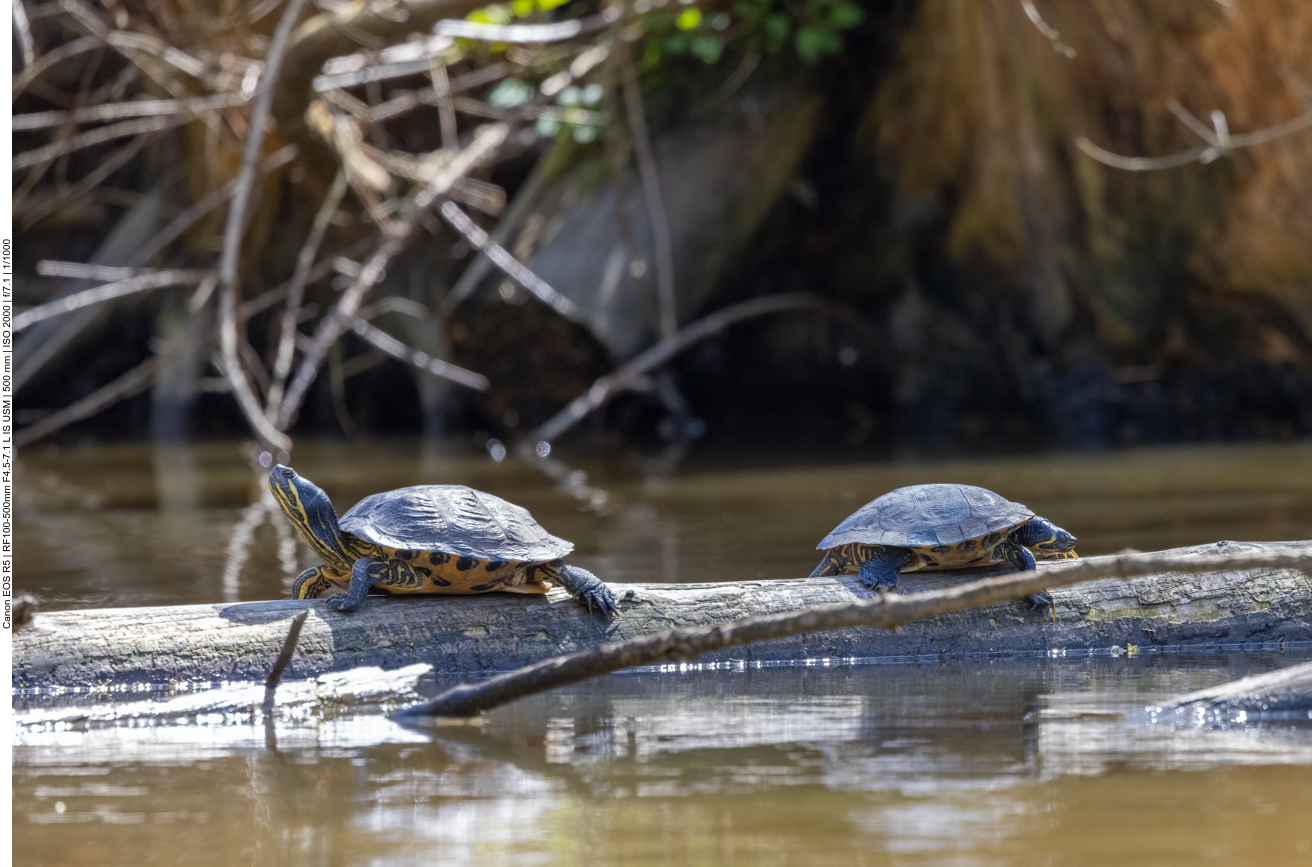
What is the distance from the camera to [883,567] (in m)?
3.81

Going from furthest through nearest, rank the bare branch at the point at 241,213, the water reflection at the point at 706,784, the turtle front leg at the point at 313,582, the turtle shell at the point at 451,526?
the bare branch at the point at 241,213 < the turtle front leg at the point at 313,582 < the turtle shell at the point at 451,526 < the water reflection at the point at 706,784

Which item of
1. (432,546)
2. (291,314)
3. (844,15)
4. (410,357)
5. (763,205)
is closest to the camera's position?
(432,546)

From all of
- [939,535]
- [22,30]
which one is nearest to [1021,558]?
[939,535]

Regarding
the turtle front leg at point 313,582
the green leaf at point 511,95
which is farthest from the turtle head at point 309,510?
the green leaf at point 511,95

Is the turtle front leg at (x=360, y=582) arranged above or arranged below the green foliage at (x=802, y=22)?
below

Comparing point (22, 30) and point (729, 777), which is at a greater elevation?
point (22, 30)

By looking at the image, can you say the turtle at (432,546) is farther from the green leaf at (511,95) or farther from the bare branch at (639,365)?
the green leaf at (511,95)

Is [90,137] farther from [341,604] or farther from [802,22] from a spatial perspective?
[341,604]

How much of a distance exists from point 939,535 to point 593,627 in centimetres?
96

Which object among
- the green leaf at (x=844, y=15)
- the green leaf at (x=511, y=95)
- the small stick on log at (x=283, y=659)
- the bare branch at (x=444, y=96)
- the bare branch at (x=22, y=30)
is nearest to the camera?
the small stick on log at (x=283, y=659)

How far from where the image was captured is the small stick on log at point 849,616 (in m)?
2.81

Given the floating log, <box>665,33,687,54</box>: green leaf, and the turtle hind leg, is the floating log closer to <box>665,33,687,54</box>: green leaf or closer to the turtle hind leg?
the turtle hind leg

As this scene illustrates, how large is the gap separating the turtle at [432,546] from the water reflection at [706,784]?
15.0 inches

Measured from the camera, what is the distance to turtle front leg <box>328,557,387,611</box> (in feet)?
11.7
